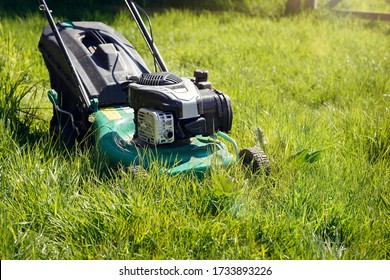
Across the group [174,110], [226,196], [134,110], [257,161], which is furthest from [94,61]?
[226,196]

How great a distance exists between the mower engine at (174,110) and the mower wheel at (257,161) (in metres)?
0.16

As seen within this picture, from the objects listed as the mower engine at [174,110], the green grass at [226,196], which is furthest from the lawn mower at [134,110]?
the green grass at [226,196]

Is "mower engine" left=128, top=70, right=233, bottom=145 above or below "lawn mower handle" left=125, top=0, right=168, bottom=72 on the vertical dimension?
below

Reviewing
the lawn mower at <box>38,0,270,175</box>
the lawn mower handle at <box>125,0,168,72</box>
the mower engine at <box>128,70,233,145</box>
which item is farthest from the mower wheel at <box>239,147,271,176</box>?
the lawn mower handle at <box>125,0,168,72</box>

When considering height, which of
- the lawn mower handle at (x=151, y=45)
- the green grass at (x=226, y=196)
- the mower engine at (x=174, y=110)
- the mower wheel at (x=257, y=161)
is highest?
the lawn mower handle at (x=151, y=45)

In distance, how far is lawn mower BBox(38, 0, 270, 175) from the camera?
8.32ft

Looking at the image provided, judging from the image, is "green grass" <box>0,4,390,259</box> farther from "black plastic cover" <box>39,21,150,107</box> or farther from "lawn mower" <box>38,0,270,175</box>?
"black plastic cover" <box>39,21,150,107</box>

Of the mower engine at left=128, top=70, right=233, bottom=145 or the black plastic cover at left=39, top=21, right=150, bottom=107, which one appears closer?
the mower engine at left=128, top=70, right=233, bottom=145

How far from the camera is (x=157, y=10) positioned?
6.71 m

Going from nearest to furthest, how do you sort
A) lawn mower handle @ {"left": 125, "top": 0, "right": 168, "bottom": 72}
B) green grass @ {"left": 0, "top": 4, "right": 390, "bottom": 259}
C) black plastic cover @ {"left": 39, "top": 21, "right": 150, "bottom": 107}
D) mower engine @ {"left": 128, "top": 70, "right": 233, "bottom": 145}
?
green grass @ {"left": 0, "top": 4, "right": 390, "bottom": 259}, mower engine @ {"left": 128, "top": 70, "right": 233, "bottom": 145}, black plastic cover @ {"left": 39, "top": 21, "right": 150, "bottom": 107}, lawn mower handle @ {"left": 125, "top": 0, "right": 168, "bottom": 72}

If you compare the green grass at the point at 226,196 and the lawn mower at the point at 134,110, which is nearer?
the green grass at the point at 226,196

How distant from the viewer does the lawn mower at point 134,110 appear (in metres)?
2.54

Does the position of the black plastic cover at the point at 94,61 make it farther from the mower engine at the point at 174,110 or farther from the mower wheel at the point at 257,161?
the mower wheel at the point at 257,161

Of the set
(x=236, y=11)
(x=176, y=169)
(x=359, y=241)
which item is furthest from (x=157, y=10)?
(x=359, y=241)
